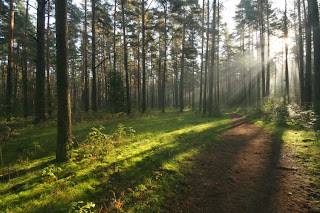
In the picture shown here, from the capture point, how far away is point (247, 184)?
122 inches

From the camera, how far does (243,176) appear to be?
3432 mm

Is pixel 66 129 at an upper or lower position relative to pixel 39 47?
lower

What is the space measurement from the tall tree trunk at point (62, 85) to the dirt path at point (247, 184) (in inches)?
142

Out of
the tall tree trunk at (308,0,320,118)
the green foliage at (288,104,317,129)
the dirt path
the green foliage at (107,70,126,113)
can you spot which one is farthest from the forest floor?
the green foliage at (107,70,126,113)

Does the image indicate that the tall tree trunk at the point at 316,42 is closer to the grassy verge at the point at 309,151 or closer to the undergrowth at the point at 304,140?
the undergrowth at the point at 304,140

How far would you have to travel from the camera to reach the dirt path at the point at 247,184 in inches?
97.7

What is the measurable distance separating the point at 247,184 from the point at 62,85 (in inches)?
221

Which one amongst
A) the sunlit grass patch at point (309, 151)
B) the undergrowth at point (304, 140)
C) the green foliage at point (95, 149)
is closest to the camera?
the sunlit grass patch at point (309, 151)

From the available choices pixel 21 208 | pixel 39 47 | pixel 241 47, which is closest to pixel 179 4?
pixel 39 47

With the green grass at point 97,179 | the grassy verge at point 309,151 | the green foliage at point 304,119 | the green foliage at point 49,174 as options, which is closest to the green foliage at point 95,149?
the green grass at point 97,179

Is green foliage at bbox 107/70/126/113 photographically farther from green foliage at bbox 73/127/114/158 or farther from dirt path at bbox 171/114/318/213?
dirt path at bbox 171/114/318/213

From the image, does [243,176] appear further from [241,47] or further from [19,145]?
[241,47]

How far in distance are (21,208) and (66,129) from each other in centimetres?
210

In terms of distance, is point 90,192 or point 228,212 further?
point 90,192
